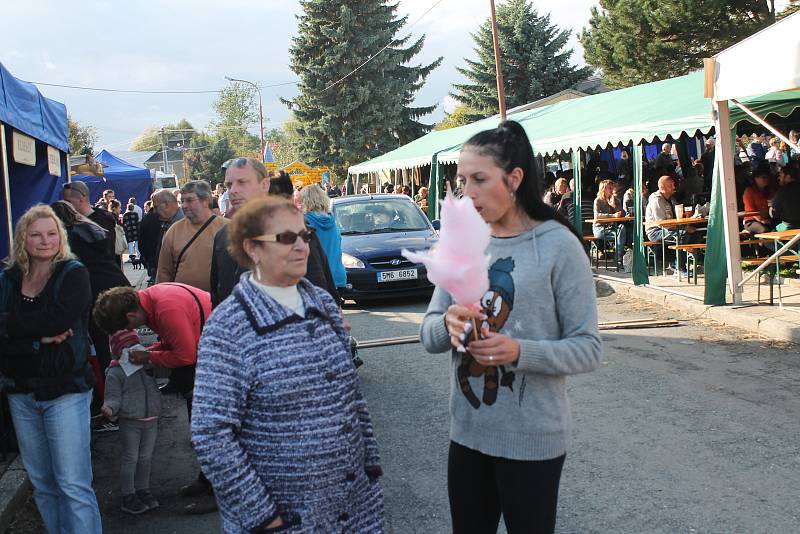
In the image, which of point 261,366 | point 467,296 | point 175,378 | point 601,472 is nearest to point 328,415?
point 261,366

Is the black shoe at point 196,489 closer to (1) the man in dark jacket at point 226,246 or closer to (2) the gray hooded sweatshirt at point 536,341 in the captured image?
(1) the man in dark jacket at point 226,246

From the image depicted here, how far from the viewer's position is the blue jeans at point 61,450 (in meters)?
3.79

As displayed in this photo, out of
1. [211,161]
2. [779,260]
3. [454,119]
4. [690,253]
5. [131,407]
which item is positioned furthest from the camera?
[211,161]

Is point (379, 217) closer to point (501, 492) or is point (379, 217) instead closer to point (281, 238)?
point (281, 238)

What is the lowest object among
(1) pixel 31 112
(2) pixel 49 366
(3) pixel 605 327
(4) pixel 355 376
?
(3) pixel 605 327

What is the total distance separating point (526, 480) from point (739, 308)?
842 centimetres

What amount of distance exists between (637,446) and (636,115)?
8.52 meters

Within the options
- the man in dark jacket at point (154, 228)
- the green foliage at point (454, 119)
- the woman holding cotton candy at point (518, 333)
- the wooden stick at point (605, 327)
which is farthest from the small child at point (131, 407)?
the green foliage at point (454, 119)

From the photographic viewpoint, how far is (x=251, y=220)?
252 cm

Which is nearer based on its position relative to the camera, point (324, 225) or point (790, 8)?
point (324, 225)

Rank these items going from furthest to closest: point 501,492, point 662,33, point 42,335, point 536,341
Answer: point 662,33
point 42,335
point 501,492
point 536,341

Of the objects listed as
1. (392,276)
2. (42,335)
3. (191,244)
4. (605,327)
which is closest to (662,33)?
(392,276)

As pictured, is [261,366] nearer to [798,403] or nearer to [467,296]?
[467,296]

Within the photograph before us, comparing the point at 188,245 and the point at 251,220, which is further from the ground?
the point at 251,220
